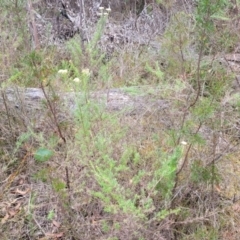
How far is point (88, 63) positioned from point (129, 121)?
0.73 metres

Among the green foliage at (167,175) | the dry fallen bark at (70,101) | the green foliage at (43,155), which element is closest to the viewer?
the green foliage at (167,175)

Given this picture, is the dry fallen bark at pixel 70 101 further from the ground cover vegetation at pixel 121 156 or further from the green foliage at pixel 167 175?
the green foliage at pixel 167 175

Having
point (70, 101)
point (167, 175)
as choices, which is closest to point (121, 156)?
point (167, 175)

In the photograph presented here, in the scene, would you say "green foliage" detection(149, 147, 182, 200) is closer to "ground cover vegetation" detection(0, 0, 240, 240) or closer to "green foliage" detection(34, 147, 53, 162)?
"ground cover vegetation" detection(0, 0, 240, 240)

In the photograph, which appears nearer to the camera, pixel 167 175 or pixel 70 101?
pixel 167 175

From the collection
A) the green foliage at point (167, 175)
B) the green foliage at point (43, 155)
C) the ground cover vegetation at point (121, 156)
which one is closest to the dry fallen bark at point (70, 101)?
the ground cover vegetation at point (121, 156)

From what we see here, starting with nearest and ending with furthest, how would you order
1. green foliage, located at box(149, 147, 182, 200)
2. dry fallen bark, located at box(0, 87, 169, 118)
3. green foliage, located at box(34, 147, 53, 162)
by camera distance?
green foliage, located at box(149, 147, 182, 200) → green foliage, located at box(34, 147, 53, 162) → dry fallen bark, located at box(0, 87, 169, 118)

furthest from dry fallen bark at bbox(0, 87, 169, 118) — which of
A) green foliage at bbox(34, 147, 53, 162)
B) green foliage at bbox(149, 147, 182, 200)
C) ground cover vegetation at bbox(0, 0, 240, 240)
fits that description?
green foliage at bbox(149, 147, 182, 200)

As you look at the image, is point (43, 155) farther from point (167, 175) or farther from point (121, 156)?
point (167, 175)

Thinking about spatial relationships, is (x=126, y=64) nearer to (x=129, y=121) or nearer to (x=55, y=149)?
(x=129, y=121)

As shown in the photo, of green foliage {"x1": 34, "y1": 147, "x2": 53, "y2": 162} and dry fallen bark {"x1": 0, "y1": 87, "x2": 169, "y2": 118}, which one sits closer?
green foliage {"x1": 34, "y1": 147, "x2": 53, "y2": 162}

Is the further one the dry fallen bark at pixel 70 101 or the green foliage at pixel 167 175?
the dry fallen bark at pixel 70 101

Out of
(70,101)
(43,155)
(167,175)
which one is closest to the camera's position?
(167,175)

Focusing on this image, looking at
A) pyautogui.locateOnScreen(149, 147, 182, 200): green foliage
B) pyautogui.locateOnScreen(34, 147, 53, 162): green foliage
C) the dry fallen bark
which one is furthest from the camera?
the dry fallen bark
